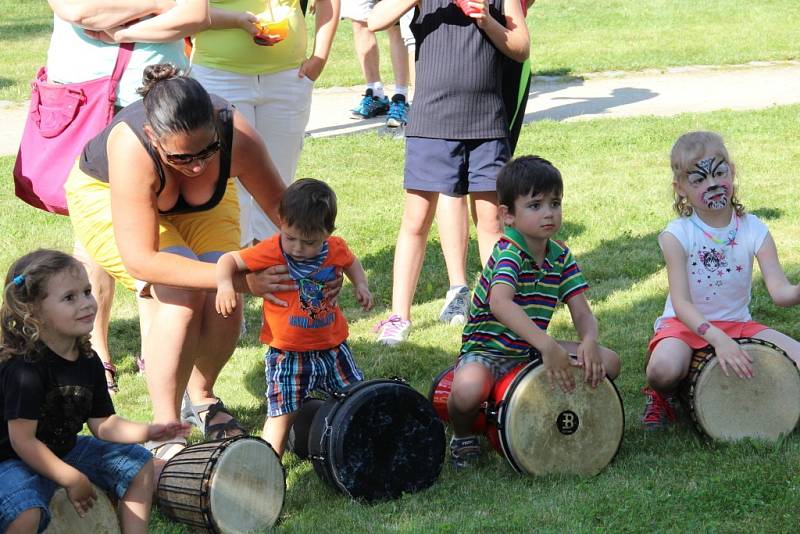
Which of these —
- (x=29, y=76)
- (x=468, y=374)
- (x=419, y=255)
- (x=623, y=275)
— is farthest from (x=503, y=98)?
(x=29, y=76)

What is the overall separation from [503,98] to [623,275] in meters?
1.41

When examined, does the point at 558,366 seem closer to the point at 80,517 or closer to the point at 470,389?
the point at 470,389

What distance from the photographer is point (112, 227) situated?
15.0 feet

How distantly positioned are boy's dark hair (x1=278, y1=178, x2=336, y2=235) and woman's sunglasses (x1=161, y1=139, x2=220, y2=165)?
0.32 m

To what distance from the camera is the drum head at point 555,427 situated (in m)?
4.18

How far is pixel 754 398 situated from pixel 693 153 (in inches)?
39.8

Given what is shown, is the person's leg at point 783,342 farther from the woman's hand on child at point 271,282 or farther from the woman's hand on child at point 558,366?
the woman's hand on child at point 271,282

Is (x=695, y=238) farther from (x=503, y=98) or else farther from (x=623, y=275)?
(x=623, y=275)

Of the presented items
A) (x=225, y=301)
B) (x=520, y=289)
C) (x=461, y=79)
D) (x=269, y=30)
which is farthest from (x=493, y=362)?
(x=269, y=30)

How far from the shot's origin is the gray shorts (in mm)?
5852

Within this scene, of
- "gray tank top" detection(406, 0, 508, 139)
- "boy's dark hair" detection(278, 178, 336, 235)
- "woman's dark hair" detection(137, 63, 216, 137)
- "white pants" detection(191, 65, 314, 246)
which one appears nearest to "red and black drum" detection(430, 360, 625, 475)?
"boy's dark hair" detection(278, 178, 336, 235)

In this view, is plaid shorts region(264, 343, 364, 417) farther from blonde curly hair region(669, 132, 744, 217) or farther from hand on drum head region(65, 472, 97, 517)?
blonde curly hair region(669, 132, 744, 217)

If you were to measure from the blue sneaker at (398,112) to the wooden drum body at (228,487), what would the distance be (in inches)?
293

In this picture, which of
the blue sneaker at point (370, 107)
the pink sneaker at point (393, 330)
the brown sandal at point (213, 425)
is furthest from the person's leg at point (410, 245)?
the blue sneaker at point (370, 107)
